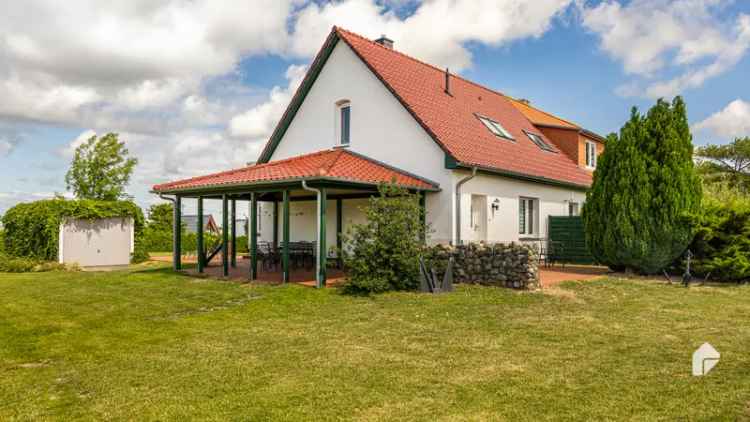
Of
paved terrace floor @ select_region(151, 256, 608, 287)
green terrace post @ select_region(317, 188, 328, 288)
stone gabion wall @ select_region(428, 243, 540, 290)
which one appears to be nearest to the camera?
stone gabion wall @ select_region(428, 243, 540, 290)

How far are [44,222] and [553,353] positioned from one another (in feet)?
69.6

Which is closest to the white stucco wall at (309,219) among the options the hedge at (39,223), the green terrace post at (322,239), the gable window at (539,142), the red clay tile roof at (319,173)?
the red clay tile roof at (319,173)

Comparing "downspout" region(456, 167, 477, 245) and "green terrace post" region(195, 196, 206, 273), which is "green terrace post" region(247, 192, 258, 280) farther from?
"downspout" region(456, 167, 477, 245)

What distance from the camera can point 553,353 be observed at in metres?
6.83

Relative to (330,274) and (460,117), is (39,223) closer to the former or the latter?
(330,274)

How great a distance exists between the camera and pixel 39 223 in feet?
70.4

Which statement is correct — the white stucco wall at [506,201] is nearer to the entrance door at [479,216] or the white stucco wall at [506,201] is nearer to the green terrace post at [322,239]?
the entrance door at [479,216]

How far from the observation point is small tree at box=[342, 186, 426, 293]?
39.3 feet

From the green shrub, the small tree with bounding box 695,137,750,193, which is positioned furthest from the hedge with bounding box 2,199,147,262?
the small tree with bounding box 695,137,750,193

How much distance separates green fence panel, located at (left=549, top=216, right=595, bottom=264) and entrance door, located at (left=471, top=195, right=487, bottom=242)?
12.7ft

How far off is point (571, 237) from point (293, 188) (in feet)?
33.8

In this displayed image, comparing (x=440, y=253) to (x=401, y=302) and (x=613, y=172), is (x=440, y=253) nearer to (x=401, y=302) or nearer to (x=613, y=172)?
(x=401, y=302)

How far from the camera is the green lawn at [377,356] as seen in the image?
5004 millimetres

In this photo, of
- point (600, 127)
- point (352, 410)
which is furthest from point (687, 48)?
point (600, 127)
